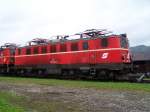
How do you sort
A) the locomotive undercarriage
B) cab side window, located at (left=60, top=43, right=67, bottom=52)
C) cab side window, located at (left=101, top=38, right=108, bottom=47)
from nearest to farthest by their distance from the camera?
1. the locomotive undercarriage
2. cab side window, located at (left=101, top=38, right=108, bottom=47)
3. cab side window, located at (left=60, top=43, right=67, bottom=52)

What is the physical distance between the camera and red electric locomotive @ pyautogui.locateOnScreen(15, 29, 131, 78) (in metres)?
27.6

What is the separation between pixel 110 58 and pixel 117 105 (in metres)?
14.3

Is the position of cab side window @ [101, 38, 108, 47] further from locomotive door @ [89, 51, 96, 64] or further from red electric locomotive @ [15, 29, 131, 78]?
locomotive door @ [89, 51, 96, 64]

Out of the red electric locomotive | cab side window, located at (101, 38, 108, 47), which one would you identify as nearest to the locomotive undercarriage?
the red electric locomotive

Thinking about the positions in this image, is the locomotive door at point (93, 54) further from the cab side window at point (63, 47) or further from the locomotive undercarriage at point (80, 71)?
the cab side window at point (63, 47)

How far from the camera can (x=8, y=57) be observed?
137 feet

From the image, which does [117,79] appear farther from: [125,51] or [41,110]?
[41,110]

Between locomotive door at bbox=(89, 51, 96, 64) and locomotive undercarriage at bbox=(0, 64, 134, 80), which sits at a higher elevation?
locomotive door at bbox=(89, 51, 96, 64)

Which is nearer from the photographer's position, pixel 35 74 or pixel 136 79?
pixel 136 79

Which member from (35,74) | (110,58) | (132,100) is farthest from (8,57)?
(132,100)

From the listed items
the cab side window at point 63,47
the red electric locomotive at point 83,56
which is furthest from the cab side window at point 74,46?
the cab side window at point 63,47

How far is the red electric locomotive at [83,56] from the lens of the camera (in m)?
27.6

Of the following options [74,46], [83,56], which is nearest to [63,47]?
[74,46]

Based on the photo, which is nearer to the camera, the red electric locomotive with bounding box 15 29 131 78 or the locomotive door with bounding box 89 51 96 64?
the red electric locomotive with bounding box 15 29 131 78
